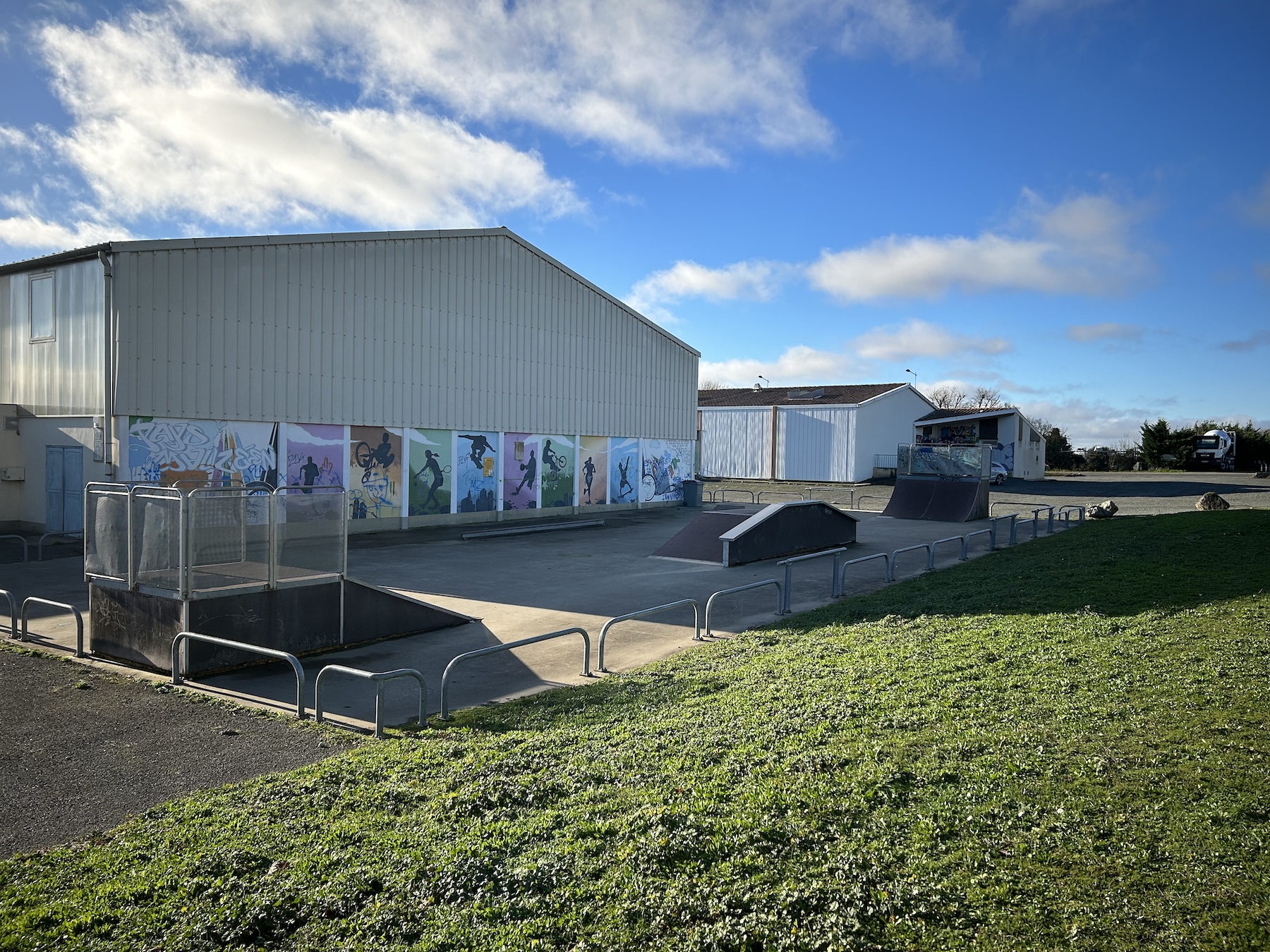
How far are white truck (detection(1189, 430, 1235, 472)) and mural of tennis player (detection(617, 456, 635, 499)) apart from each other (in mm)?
54616

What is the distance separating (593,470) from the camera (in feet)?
107

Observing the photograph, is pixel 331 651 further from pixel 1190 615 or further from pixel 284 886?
pixel 1190 615

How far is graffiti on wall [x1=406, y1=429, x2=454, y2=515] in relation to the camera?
83.5 ft

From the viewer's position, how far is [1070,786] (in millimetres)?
5164

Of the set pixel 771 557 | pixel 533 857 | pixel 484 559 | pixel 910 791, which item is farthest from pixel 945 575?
pixel 533 857

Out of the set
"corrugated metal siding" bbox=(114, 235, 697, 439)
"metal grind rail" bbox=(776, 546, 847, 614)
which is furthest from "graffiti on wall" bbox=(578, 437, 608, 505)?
"metal grind rail" bbox=(776, 546, 847, 614)

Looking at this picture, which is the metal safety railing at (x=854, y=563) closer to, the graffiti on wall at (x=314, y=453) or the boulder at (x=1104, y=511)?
the graffiti on wall at (x=314, y=453)

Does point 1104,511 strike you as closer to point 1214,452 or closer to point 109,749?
point 109,749

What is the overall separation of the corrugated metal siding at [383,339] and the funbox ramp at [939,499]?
1096 cm

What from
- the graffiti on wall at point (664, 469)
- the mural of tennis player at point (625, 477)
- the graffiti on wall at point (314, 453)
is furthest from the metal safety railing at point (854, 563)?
the graffiti on wall at point (664, 469)

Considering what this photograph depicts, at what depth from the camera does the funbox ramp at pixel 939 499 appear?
29156mm

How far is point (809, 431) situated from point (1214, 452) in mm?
37770

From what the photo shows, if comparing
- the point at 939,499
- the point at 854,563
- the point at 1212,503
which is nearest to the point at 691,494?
the point at 939,499

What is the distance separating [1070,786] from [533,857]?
3.39m
